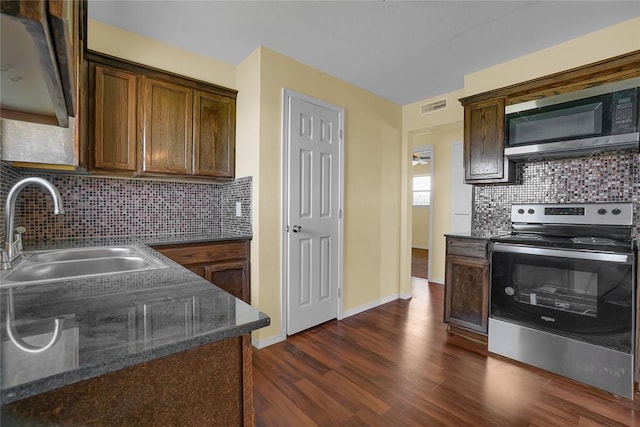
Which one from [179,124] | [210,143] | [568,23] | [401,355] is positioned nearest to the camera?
[568,23]

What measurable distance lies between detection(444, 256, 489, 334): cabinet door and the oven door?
0.11 metres

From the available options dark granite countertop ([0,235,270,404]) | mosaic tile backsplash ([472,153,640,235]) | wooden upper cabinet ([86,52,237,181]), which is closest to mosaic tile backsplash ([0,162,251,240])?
wooden upper cabinet ([86,52,237,181])

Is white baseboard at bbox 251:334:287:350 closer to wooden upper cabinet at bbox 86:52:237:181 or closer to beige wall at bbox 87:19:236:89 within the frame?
wooden upper cabinet at bbox 86:52:237:181

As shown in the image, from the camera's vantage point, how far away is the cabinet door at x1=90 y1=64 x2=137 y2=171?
2.23 metres

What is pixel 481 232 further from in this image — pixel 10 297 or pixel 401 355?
pixel 10 297

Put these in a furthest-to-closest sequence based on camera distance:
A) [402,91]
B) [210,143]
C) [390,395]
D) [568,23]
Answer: [402,91] → [210,143] → [568,23] → [390,395]

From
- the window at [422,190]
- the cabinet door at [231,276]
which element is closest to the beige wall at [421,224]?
the window at [422,190]

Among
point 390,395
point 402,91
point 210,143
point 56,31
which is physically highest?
point 402,91

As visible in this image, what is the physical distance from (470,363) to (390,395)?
2.61ft

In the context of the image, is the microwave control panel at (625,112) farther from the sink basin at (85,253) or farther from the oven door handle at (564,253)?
the sink basin at (85,253)

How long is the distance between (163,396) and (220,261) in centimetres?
194

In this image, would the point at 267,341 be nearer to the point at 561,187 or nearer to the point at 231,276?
the point at 231,276

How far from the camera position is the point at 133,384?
63 cm

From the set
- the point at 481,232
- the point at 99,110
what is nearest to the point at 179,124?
the point at 99,110
